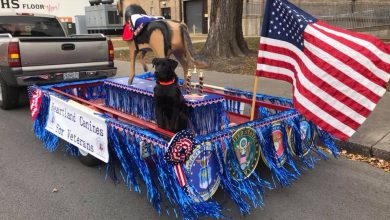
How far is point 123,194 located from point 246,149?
1.28m

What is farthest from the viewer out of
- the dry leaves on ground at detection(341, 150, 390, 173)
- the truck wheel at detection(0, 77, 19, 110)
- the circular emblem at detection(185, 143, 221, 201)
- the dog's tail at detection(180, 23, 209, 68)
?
the truck wheel at detection(0, 77, 19, 110)

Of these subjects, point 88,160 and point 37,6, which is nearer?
point 88,160

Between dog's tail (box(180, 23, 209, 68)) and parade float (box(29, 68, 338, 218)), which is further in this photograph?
dog's tail (box(180, 23, 209, 68))

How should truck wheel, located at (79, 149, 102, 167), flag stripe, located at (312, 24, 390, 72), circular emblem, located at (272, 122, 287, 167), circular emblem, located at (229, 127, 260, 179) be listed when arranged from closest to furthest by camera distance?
flag stripe, located at (312, 24, 390, 72) < circular emblem, located at (229, 127, 260, 179) < circular emblem, located at (272, 122, 287, 167) < truck wheel, located at (79, 149, 102, 167)

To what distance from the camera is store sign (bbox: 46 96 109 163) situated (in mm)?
3459

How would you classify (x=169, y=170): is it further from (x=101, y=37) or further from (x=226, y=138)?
(x=101, y=37)

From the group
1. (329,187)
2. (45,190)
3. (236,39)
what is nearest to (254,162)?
(329,187)

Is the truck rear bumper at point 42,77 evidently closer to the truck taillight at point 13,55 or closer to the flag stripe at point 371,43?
the truck taillight at point 13,55

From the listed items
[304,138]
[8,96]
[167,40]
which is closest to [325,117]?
[304,138]

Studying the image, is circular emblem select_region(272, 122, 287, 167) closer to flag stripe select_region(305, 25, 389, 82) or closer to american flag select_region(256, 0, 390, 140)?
american flag select_region(256, 0, 390, 140)

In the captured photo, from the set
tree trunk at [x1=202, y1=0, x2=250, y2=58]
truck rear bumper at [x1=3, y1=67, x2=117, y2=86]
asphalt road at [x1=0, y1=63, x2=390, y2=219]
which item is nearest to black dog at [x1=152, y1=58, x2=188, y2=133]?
asphalt road at [x1=0, y1=63, x2=390, y2=219]

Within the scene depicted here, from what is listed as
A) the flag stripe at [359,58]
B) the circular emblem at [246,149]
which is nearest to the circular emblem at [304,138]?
the circular emblem at [246,149]

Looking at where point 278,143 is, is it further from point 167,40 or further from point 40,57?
point 40,57

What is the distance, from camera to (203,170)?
9.50ft
